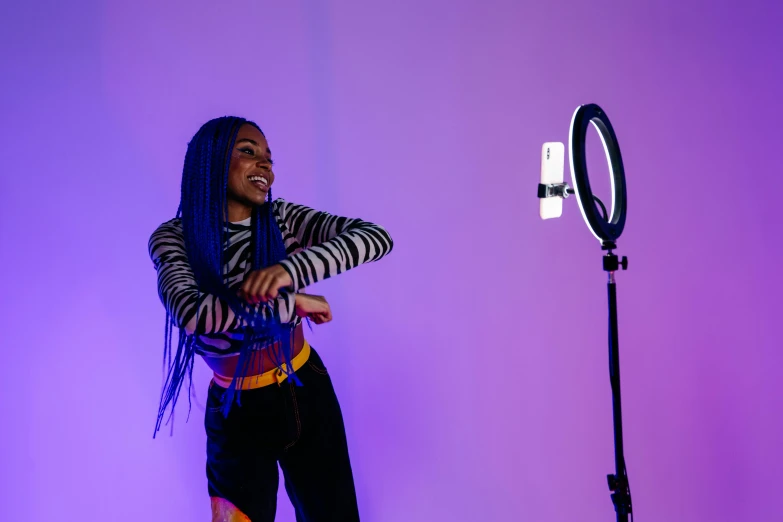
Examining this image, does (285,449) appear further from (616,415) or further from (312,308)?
(616,415)

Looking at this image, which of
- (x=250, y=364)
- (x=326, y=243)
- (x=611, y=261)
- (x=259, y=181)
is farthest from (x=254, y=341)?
(x=611, y=261)

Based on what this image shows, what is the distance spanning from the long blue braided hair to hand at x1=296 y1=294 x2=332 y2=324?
0.23ft

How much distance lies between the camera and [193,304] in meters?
1.41

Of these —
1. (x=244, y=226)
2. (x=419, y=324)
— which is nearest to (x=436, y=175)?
(x=419, y=324)

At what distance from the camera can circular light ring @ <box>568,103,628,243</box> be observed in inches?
59.6

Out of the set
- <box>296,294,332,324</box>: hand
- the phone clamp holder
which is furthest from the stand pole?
<box>296,294,332,324</box>: hand

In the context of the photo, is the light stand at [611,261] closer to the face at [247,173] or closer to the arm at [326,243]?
the arm at [326,243]

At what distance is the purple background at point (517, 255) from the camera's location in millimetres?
2473

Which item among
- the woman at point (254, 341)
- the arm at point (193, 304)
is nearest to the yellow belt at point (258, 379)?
the woman at point (254, 341)

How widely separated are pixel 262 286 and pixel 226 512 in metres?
0.58

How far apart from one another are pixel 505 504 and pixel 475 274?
0.88m

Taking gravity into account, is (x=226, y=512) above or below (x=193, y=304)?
below

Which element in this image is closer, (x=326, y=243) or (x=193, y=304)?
(x=193, y=304)

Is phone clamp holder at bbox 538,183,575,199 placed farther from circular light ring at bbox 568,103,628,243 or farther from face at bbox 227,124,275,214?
face at bbox 227,124,275,214
